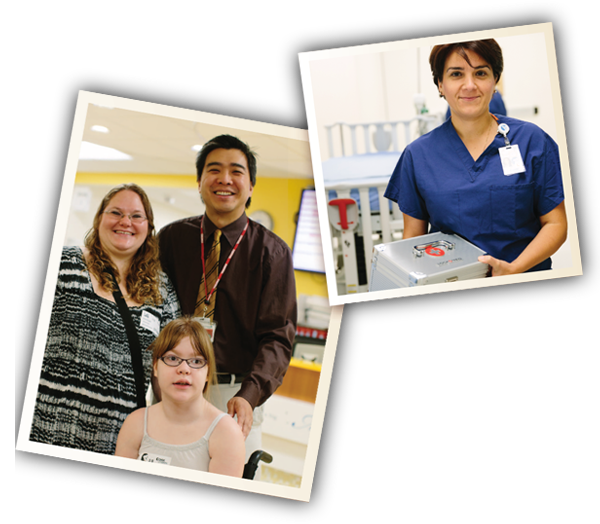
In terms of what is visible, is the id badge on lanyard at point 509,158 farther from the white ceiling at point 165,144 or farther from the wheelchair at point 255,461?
the wheelchair at point 255,461

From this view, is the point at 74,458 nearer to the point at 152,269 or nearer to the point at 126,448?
the point at 126,448

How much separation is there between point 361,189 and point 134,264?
76cm

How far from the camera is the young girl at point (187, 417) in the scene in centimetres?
164

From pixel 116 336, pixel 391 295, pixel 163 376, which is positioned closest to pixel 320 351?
pixel 391 295

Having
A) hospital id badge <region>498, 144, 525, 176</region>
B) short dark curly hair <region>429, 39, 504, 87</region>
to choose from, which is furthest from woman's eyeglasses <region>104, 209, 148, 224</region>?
hospital id badge <region>498, 144, 525, 176</region>

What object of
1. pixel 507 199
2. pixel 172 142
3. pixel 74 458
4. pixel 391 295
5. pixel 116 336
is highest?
pixel 172 142

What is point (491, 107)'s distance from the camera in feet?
5.18

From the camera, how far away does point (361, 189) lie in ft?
5.62

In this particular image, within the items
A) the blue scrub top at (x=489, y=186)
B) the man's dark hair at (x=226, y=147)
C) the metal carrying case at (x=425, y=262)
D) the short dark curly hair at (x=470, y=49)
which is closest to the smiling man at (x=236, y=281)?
the man's dark hair at (x=226, y=147)

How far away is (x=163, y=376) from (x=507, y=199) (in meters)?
1.18

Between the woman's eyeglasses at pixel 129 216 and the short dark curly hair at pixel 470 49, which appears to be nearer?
the short dark curly hair at pixel 470 49

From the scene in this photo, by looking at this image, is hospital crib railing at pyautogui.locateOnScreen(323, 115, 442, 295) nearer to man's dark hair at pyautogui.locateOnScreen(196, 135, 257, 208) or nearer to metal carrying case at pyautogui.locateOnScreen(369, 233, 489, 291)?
metal carrying case at pyautogui.locateOnScreen(369, 233, 489, 291)

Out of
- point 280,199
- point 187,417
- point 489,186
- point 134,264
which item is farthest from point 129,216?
point 489,186

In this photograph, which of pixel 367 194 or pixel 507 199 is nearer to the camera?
pixel 507 199
